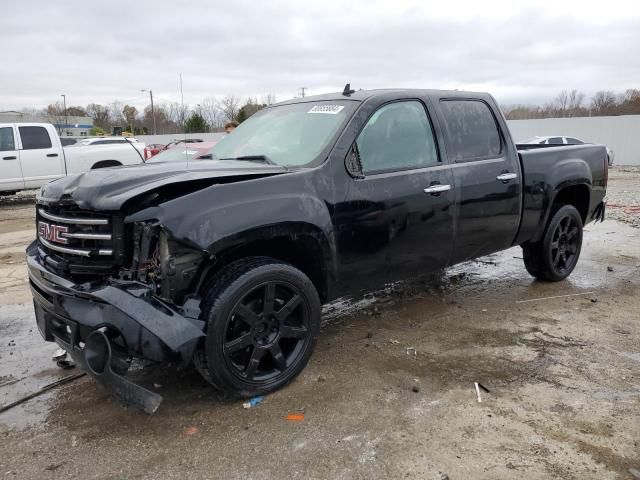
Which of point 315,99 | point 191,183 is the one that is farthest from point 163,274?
point 315,99

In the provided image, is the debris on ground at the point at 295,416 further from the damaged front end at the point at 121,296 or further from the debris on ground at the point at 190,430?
the damaged front end at the point at 121,296

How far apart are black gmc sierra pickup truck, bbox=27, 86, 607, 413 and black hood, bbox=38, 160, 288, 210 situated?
1 centimetres

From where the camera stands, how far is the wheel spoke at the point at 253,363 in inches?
128

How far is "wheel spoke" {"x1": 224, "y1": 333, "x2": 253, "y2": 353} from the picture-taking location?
10.2ft

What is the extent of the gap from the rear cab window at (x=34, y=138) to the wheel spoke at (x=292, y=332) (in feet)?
39.1

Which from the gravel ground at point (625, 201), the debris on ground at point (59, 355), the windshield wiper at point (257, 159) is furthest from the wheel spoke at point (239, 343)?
the gravel ground at point (625, 201)

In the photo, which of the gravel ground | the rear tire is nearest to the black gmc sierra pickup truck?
the rear tire

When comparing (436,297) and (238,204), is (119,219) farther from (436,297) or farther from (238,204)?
(436,297)

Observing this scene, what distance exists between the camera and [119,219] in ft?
9.55

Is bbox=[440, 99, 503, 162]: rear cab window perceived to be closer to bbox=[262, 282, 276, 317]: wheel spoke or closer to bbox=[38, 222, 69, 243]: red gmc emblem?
bbox=[262, 282, 276, 317]: wheel spoke

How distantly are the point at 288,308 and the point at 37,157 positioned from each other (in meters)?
11.8

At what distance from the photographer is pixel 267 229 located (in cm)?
321

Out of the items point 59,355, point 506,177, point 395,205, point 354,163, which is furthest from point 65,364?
point 506,177

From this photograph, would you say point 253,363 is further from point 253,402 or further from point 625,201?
point 625,201
